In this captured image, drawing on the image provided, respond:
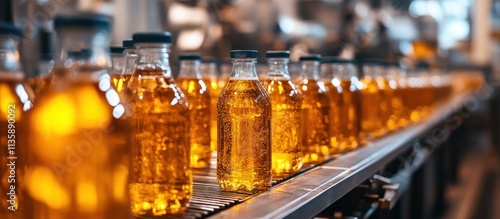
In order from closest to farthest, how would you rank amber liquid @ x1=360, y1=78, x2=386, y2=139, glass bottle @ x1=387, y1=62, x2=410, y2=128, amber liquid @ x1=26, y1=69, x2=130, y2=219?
amber liquid @ x1=26, y1=69, x2=130, y2=219, amber liquid @ x1=360, y1=78, x2=386, y2=139, glass bottle @ x1=387, y1=62, x2=410, y2=128

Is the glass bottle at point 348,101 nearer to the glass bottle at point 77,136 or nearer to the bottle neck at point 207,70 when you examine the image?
the bottle neck at point 207,70

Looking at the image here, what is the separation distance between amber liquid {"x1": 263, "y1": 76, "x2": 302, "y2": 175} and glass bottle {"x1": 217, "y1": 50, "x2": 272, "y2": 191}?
184 mm

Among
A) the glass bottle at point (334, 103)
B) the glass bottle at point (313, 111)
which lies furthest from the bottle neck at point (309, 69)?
the glass bottle at point (334, 103)

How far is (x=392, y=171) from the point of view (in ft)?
7.02

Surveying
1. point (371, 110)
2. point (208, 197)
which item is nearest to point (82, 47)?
point (208, 197)

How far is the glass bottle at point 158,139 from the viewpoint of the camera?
962 millimetres

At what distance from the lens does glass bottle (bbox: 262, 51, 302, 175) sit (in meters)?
1.35

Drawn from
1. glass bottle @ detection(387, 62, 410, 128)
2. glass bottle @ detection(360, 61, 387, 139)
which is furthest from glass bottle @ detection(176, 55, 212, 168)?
glass bottle @ detection(387, 62, 410, 128)

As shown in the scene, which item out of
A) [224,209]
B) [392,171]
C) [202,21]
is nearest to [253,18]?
[202,21]

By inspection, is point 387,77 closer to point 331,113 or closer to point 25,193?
point 331,113

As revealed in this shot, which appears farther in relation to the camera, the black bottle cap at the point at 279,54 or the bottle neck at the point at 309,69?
the bottle neck at the point at 309,69

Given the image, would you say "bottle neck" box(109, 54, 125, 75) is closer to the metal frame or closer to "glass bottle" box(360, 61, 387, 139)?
the metal frame

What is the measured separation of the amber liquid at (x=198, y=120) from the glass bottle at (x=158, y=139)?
382 mm

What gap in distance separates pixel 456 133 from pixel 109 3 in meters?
3.18
